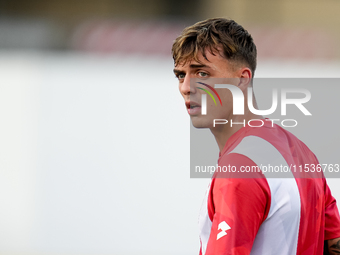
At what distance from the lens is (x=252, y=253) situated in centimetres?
103

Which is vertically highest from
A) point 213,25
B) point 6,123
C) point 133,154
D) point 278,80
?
point 278,80

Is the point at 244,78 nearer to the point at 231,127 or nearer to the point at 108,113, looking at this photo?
the point at 231,127

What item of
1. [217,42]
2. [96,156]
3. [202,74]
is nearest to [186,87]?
[202,74]

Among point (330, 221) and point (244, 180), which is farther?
point (330, 221)

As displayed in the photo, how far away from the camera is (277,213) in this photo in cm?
102

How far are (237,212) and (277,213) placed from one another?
0.13m

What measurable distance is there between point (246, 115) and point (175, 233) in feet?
11.2

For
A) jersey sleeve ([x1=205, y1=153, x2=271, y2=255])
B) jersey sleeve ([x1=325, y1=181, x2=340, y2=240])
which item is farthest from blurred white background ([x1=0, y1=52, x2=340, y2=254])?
jersey sleeve ([x1=205, y1=153, x2=271, y2=255])

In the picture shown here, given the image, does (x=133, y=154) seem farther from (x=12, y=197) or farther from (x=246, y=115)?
(x=246, y=115)

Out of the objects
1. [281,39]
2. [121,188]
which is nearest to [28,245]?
[121,188]

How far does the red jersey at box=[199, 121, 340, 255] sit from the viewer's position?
0.96 metres

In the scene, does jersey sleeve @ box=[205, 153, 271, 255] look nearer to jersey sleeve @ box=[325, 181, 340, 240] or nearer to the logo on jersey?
the logo on jersey

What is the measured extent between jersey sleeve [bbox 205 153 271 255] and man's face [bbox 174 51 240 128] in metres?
0.32

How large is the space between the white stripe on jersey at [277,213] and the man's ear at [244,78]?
281mm
